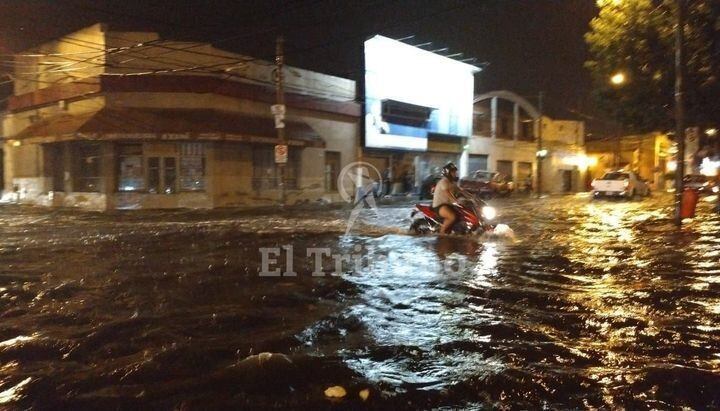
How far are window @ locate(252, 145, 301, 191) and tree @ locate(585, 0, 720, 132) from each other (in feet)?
43.9

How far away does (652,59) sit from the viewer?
53.7ft

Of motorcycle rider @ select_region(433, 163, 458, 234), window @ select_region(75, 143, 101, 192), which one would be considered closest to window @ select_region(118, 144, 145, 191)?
window @ select_region(75, 143, 101, 192)

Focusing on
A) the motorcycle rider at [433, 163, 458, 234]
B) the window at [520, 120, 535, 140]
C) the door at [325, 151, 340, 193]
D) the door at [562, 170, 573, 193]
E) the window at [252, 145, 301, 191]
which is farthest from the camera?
the door at [562, 170, 573, 193]

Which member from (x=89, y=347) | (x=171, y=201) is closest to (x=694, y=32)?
(x=89, y=347)

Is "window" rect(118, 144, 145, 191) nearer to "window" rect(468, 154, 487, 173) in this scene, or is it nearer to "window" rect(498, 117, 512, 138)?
"window" rect(468, 154, 487, 173)

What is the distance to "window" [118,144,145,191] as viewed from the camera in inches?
909

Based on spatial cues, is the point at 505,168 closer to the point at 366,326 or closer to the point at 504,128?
the point at 504,128

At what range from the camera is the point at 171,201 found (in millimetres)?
23219

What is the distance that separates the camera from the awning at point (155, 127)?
69.5ft

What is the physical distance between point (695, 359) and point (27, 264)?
32.2ft

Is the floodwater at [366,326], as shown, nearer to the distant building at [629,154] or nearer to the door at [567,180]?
the door at [567,180]

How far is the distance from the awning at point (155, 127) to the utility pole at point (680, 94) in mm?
14265

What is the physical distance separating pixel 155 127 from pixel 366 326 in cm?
1765

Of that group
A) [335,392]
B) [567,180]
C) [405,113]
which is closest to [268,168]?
[405,113]
